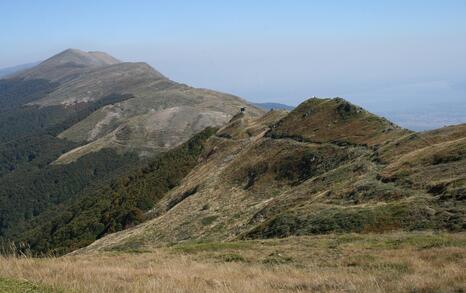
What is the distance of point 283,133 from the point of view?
6994cm

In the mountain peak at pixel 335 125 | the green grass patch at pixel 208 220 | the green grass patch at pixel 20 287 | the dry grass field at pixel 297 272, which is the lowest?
the green grass patch at pixel 208 220

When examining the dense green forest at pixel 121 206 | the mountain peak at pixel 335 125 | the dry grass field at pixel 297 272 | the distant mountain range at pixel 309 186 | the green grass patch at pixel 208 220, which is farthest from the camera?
the dense green forest at pixel 121 206

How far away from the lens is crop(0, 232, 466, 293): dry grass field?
1045 centimetres

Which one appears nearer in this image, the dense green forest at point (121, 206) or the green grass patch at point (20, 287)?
the green grass patch at point (20, 287)

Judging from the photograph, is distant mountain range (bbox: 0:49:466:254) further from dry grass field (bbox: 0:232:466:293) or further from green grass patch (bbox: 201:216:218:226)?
dry grass field (bbox: 0:232:466:293)

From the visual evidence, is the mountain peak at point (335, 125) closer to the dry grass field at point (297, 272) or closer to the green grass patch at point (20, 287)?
the dry grass field at point (297, 272)

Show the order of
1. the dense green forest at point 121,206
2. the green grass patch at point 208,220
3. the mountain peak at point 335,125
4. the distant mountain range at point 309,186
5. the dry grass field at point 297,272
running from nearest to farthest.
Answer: the dry grass field at point 297,272, the distant mountain range at point 309,186, the green grass patch at point 208,220, the mountain peak at point 335,125, the dense green forest at point 121,206

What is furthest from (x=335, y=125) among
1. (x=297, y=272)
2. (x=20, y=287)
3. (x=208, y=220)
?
(x=20, y=287)

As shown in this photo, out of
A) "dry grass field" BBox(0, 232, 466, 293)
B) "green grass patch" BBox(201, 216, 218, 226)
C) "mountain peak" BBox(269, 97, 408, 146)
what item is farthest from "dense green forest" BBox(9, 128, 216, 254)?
"dry grass field" BBox(0, 232, 466, 293)

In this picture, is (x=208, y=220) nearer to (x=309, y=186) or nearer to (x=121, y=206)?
(x=309, y=186)

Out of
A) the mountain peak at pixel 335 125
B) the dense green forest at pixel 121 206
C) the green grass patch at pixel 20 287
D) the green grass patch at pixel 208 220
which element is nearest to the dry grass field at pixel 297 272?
the green grass patch at pixel 20 287

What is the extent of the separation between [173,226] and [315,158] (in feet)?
60.2

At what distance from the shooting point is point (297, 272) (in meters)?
13.9

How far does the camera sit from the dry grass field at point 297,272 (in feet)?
34.3
